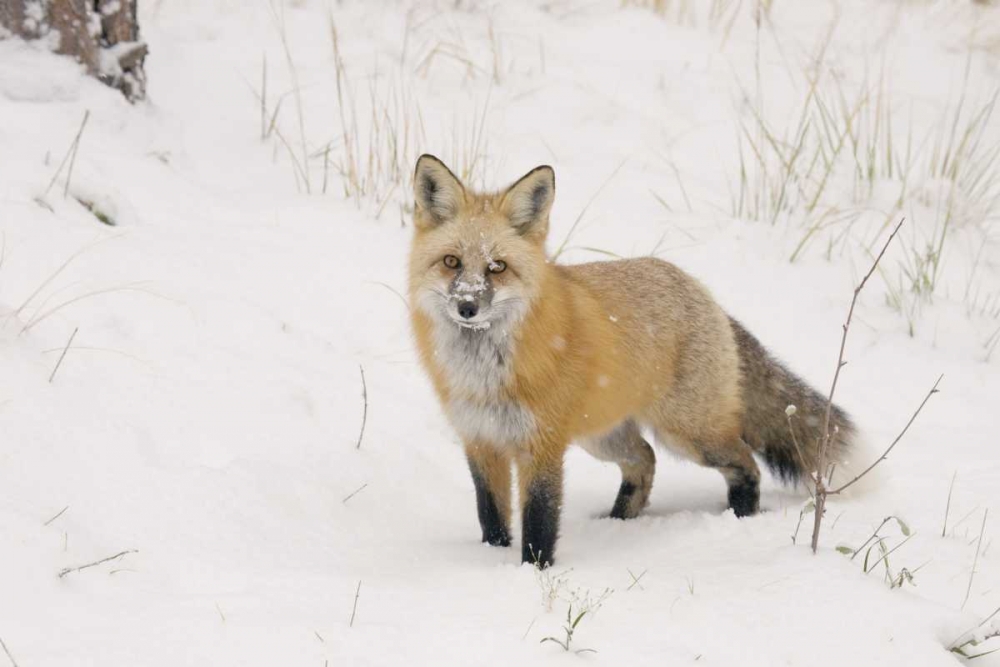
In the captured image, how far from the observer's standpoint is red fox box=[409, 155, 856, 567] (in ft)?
11.0

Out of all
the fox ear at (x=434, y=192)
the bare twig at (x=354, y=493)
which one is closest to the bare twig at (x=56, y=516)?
the bare twig at (x=354, y=493)

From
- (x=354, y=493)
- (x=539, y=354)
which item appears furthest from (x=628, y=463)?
(x=354, y=493)

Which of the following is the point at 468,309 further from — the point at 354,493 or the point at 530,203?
the point at 354,493

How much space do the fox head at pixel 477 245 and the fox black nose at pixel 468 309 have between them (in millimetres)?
14

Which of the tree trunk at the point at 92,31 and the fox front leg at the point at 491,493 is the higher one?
the tree trunk at the point at 92,31

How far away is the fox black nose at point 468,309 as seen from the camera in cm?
315

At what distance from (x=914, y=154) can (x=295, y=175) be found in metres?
4.73

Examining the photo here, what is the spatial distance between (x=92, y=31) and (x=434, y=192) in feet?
9.98

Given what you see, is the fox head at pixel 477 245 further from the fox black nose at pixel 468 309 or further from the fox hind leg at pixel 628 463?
the fox hind leg at pixel 628 463

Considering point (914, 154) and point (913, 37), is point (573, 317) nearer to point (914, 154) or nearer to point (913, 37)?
point (914, 154)

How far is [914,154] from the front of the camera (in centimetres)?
736

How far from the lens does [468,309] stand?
3.15 metres

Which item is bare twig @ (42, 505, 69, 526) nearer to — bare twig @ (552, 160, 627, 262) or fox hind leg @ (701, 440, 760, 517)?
fox hind leg @ (701, 440, 760, 517)

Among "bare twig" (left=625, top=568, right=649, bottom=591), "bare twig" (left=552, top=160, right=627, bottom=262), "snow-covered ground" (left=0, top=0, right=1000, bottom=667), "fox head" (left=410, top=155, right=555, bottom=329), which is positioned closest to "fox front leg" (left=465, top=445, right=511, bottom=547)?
"snow-covered ground" (left=0, top=0, right=1000, bottom=667)
